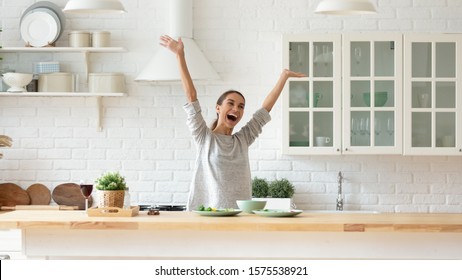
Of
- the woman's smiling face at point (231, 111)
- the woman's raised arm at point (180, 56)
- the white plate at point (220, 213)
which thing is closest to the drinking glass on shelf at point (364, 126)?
the woman's smiling face at point (231, 111)

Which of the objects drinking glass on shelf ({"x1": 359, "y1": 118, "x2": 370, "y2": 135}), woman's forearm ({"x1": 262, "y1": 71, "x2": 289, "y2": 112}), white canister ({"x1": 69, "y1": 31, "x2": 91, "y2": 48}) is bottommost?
drinking glass on shelf ({"x1": 359, "y1": 118, "x2": 370, "y2": 135})

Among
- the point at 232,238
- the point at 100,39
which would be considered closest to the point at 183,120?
the point at 100,39

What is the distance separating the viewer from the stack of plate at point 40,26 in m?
6.53

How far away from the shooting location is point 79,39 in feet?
21.3

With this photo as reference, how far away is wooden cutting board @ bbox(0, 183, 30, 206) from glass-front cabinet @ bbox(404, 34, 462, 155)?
2873 mm

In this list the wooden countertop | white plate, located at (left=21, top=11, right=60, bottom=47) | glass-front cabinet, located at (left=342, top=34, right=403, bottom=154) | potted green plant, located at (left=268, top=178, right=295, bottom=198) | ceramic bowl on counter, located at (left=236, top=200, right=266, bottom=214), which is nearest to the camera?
the wooden countertop

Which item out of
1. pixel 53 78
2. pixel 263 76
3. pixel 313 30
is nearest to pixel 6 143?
pixel 53 78

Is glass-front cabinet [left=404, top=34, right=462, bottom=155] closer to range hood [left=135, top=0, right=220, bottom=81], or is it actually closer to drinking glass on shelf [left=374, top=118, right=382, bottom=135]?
drinking glass on shelf [left=374, top=118, right=382, bottom=135]

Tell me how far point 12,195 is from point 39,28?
1.28 metres

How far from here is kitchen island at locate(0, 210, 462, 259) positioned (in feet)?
13.2

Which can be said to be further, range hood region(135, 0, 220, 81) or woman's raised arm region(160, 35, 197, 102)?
range hood region(135, 0, 220, 81)

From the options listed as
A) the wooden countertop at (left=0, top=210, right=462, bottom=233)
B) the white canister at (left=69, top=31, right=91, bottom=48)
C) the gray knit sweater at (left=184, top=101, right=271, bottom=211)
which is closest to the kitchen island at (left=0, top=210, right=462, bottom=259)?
the wooden countertop at (left=0, top=210, right=462, bottom=233)

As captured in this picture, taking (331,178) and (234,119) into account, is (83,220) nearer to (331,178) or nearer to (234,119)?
(234,119)

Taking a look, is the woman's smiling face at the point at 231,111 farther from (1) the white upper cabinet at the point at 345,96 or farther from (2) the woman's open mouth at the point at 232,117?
(1) the white upper cabinet at the point at 345,96
